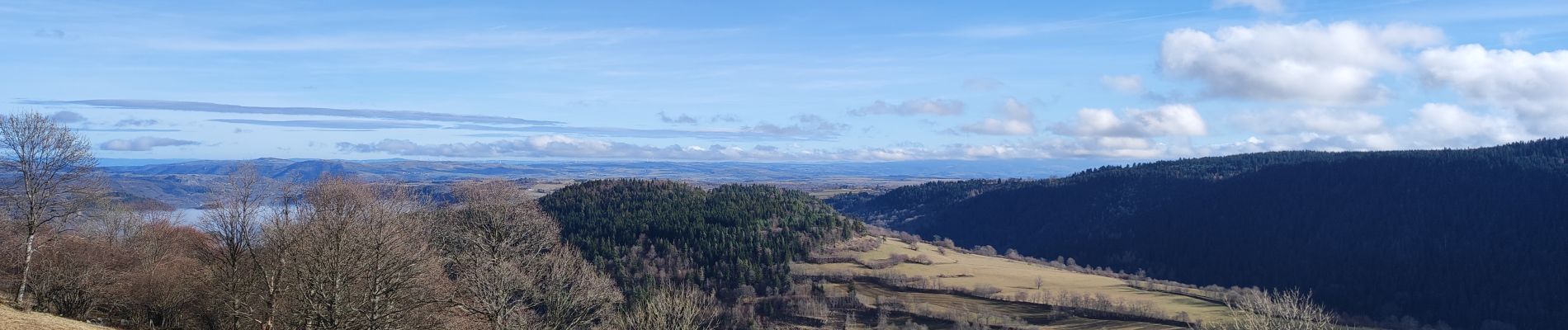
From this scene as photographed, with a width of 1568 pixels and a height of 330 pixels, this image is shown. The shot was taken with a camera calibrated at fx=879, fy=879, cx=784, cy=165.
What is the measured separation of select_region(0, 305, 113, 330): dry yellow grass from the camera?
25.0m

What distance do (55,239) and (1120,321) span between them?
85.2 meters

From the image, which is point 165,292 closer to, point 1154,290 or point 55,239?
point 55,239

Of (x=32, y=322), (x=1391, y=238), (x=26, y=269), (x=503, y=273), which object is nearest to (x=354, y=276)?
(x=503, y=273)

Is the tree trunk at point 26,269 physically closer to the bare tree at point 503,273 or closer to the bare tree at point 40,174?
the bare tree at point 40,174

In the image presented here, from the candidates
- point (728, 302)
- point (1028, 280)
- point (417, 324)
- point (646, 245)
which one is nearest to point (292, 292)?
point (417, 324)

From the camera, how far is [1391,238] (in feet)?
530

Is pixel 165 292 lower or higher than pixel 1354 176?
lower

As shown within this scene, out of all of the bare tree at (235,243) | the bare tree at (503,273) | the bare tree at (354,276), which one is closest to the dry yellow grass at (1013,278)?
the bare tree at (503,273)

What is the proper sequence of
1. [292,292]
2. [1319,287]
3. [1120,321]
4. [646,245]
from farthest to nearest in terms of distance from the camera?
[1319,287], [646,245], [1120,321], [292,292]

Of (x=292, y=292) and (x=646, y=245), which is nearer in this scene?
(x=292, y=292)

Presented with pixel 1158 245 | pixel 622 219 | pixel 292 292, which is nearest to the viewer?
pixel 292 292

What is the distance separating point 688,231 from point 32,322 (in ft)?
281

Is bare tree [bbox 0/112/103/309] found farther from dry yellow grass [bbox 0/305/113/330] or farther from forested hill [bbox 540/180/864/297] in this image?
forested hill [bbox 540/180/864/297]

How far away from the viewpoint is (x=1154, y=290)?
112188 millimetres
